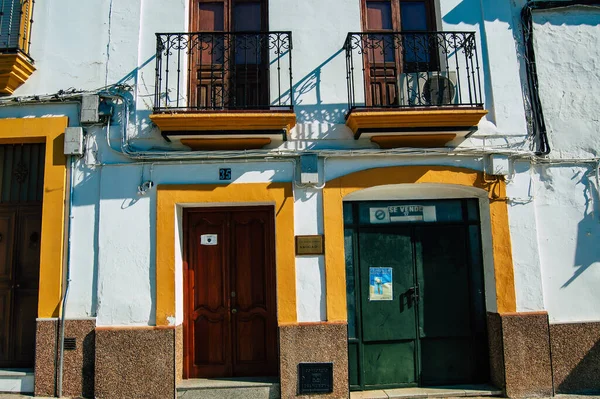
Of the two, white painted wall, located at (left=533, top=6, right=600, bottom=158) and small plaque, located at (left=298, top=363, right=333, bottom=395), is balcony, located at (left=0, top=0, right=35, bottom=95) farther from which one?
white painted wall, located at (left=533, top=6, right=600, bottom=158)

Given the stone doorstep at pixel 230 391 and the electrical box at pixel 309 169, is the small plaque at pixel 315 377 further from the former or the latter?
the electrical box at pixel 309 169

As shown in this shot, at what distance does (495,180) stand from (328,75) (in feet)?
8.16

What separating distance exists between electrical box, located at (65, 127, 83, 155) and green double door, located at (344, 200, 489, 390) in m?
3.41

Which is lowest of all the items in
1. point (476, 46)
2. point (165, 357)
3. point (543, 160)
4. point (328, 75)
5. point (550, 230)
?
point (165, 357)

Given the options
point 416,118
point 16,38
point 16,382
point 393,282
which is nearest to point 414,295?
point 393,282

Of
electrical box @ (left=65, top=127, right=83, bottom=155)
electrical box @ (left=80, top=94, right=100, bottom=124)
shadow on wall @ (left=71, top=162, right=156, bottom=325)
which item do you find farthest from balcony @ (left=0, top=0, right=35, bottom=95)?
shadow on wall @ (left=71, top=162, right=156, bottom=325)

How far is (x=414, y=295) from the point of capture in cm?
600

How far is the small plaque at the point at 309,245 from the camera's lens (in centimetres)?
568

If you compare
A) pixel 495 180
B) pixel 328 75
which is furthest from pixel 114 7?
pixel 495 180

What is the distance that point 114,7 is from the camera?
20.1ft

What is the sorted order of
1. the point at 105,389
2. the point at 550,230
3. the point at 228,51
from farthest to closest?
the point at 228,51 < the point at 550,230 < the point at 105,389

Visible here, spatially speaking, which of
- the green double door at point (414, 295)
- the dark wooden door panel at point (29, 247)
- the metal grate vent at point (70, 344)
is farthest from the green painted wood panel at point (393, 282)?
the dark wooden door panel at point (29, 247)

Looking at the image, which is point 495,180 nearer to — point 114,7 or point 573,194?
point 573,194

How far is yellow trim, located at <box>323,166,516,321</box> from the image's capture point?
5.65m
